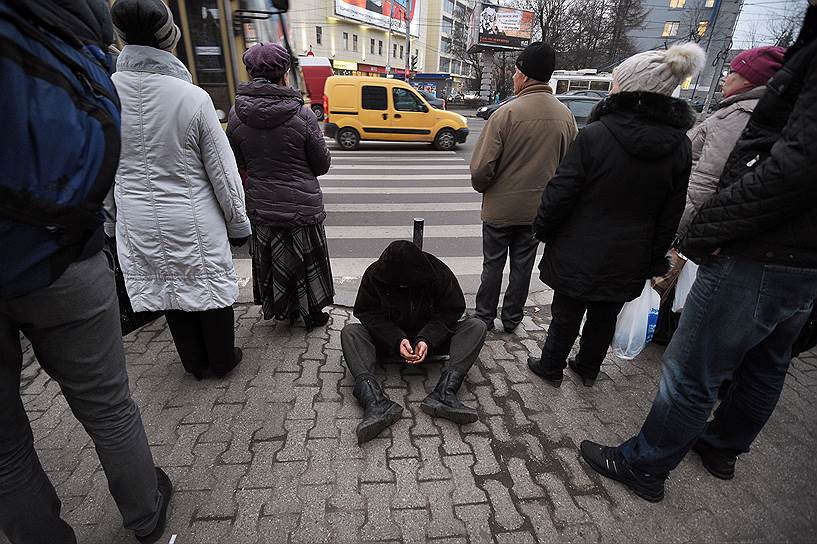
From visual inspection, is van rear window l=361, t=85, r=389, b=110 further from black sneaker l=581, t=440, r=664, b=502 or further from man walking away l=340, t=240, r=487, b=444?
black sneaker l=581, t=440, r=664, b=502

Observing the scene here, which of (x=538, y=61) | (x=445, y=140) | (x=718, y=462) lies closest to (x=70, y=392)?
(x=718, y=462)

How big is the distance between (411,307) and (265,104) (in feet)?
5.02

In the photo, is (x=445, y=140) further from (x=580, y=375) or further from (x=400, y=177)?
(x=580, y=375)

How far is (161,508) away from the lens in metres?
1.77

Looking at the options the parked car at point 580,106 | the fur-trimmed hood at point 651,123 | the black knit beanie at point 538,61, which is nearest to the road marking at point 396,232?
the black knit beanie at point 538,61

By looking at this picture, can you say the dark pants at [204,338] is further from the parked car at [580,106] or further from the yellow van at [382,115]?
the parked car at [580,106]

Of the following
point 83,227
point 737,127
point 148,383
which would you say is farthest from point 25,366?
point 737,127

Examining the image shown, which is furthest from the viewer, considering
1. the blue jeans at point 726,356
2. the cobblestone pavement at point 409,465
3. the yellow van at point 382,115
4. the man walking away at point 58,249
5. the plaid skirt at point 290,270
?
the yellow van at point 382,115

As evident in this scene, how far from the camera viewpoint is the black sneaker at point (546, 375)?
2.76 meters

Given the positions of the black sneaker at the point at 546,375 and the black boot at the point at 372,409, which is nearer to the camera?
the black boot at the point at 372,409

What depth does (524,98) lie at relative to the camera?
2924mm

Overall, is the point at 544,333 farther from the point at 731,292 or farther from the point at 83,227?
the point at 83,227

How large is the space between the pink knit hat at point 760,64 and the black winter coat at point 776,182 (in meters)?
0.97

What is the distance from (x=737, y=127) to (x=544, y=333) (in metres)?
1.84
